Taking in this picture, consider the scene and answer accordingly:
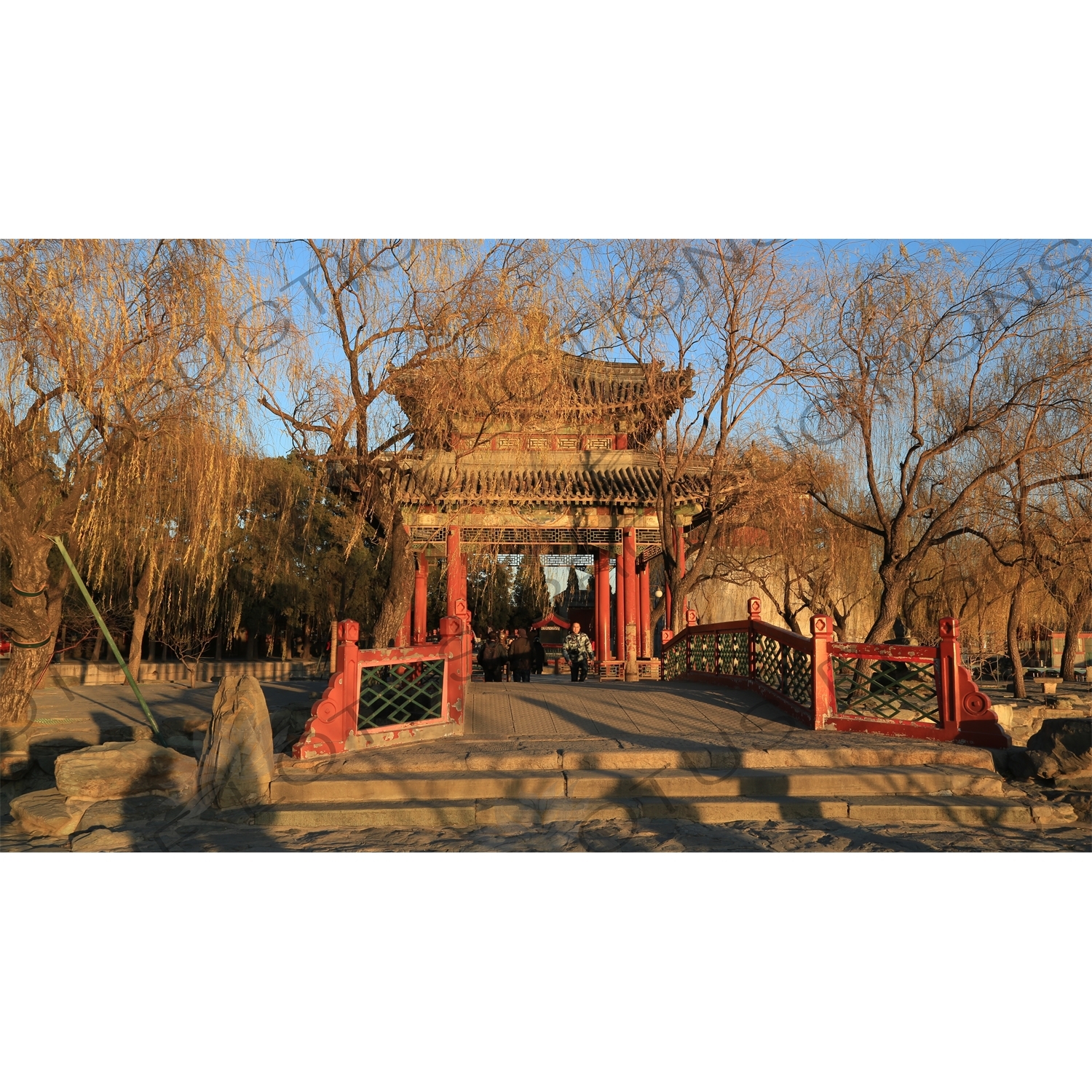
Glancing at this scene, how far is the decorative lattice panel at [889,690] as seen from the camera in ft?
21.7

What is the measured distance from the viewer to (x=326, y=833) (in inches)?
189

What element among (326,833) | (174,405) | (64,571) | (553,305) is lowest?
(326,833)

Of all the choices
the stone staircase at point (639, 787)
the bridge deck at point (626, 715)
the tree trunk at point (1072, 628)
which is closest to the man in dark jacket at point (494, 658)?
the bridge deck at point (626, 715)

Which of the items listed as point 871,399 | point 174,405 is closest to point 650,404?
point 871,399

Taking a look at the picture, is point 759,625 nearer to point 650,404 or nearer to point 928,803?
point 928,803

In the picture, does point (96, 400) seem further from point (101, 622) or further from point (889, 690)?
point (889, 690)

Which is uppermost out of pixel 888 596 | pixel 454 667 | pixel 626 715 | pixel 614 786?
pixel 888 596

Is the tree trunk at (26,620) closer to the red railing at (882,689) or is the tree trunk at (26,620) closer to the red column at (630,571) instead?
the red railing at (882,689)

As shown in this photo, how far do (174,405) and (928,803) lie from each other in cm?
655

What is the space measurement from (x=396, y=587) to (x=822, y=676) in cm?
438

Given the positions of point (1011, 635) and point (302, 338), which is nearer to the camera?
point (302, 338)

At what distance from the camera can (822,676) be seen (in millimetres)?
6824

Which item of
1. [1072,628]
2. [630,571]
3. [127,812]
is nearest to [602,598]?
[630,571]

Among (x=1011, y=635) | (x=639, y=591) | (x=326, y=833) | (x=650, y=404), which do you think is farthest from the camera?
(x=1011, y=635)
